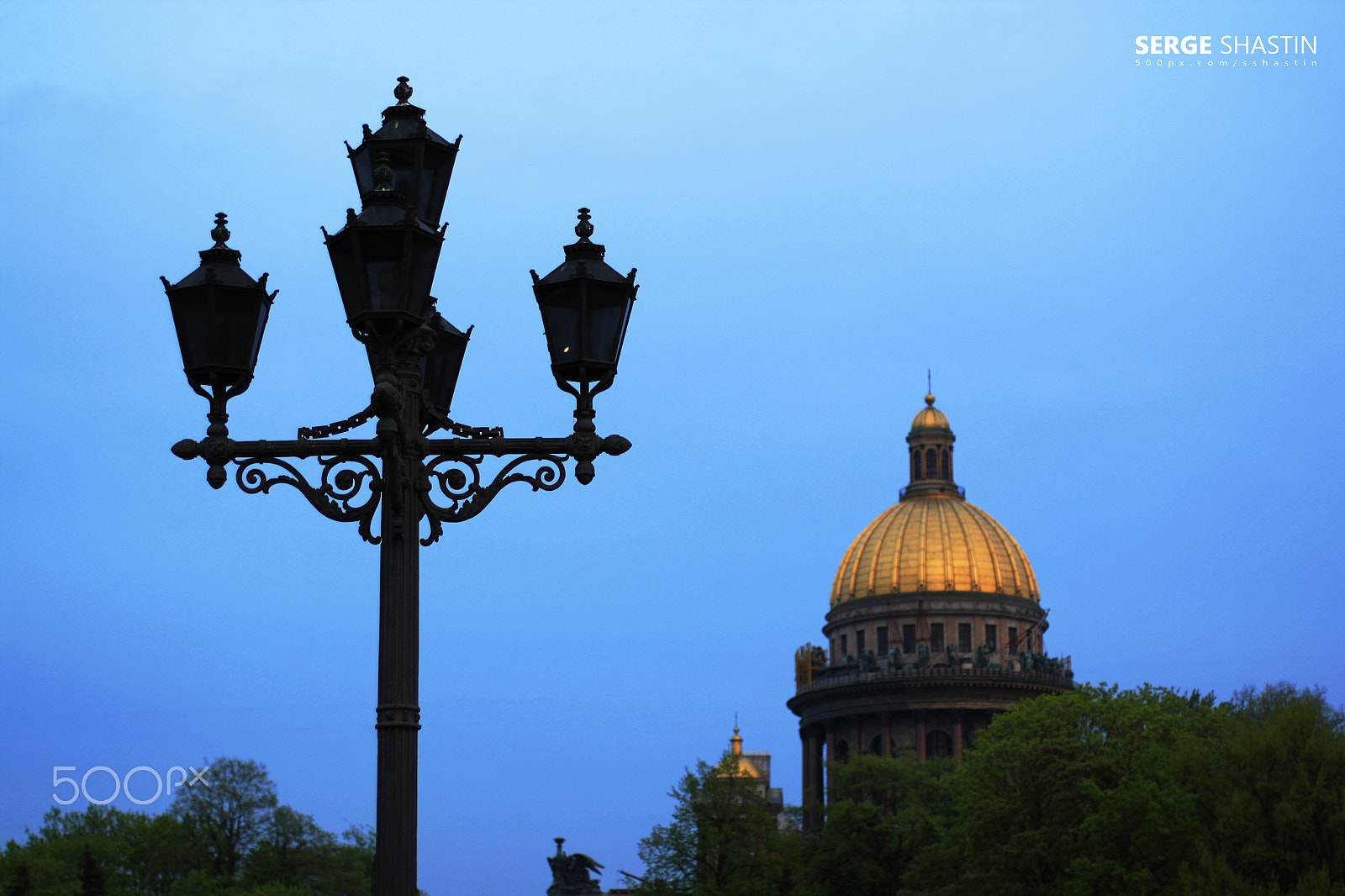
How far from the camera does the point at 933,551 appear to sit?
5089 inches

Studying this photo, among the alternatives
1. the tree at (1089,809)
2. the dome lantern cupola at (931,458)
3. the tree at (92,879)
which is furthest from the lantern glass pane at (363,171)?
the dome lantern cupola at (931,458)

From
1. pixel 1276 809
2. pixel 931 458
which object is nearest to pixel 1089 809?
pixel 1276 809

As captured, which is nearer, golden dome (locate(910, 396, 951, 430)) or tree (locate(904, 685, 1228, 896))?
tree (locate(904, 685, 1228, 896))

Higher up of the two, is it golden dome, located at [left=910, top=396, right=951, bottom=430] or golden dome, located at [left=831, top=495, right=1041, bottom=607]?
golden dome, located at [left=910, top=396, right=951, bottom=430]

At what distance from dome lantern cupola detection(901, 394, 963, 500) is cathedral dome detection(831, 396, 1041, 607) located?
6 centimetres

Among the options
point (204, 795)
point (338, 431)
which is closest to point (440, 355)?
point (338, 431)

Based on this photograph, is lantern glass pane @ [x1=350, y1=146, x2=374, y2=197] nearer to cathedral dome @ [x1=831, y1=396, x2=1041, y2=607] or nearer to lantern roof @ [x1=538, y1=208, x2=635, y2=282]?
lantern roof @ [x1=538, y1=208, x2=635, y2=282]

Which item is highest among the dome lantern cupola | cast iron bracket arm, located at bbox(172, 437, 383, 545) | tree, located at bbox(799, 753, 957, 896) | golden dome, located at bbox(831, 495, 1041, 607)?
the dome lantern cupola

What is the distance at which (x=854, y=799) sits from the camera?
10188 centimetres

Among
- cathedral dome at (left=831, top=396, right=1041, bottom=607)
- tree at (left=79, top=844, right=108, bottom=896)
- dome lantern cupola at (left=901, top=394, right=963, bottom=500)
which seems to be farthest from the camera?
dome lantern cupola at (left=901, top=394, right=963, bottom=500)

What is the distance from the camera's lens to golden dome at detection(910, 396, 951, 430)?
462 feet

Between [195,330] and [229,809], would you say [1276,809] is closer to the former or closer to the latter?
[195,330]

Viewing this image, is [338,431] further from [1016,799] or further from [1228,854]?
[1016,799]

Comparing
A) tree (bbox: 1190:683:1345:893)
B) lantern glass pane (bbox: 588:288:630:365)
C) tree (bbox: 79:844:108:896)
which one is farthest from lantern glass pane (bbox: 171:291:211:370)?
tree (bbox: 79:844:108:896)
